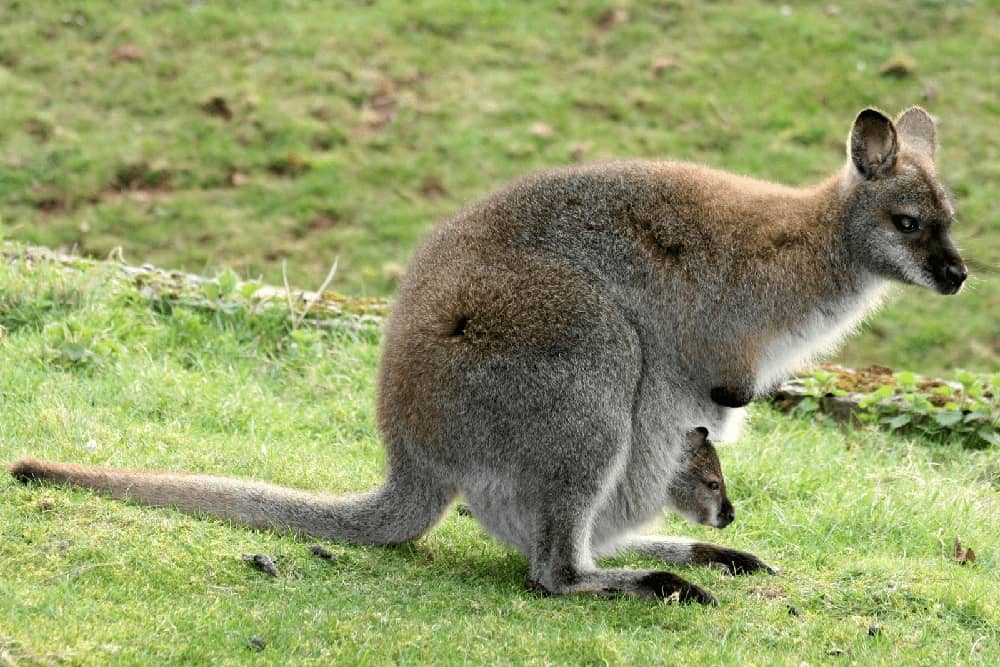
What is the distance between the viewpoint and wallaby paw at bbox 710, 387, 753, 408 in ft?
18.3

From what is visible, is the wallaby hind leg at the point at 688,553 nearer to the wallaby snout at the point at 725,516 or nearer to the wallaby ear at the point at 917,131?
the wallaby snout at the point at 725,516

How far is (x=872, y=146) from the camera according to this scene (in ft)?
18.5

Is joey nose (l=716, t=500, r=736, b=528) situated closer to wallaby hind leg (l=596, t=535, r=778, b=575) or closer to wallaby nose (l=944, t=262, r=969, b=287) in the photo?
wallaby hind leg (l=596, t=535, r=778, b=575)

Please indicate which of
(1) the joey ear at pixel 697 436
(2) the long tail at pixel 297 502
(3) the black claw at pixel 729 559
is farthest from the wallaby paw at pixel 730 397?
(2) the long tail at pixel 297 502

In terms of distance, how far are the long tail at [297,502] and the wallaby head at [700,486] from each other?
1.02 metres

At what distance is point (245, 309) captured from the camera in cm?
831

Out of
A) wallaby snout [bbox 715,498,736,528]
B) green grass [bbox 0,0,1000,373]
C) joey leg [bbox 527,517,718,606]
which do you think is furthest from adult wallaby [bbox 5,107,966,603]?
green grass [bbox 0,0,1000,373]

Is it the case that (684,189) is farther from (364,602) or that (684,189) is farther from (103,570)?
(103,570)

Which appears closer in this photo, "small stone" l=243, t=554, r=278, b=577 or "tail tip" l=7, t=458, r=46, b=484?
"small stone" l=243, t=554, r=278, b=577

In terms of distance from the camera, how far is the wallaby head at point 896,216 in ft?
18.3

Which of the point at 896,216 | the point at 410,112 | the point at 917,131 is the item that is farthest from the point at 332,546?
the point at 410,112

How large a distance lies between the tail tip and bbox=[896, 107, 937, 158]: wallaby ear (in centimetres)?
401

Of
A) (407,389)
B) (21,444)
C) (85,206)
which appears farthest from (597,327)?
(85,206)

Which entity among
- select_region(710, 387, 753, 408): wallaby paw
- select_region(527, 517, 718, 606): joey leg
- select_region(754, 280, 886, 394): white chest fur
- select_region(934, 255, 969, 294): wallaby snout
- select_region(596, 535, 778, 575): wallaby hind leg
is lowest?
select_region(596, 535, 778, 575): wallaby hind leg
